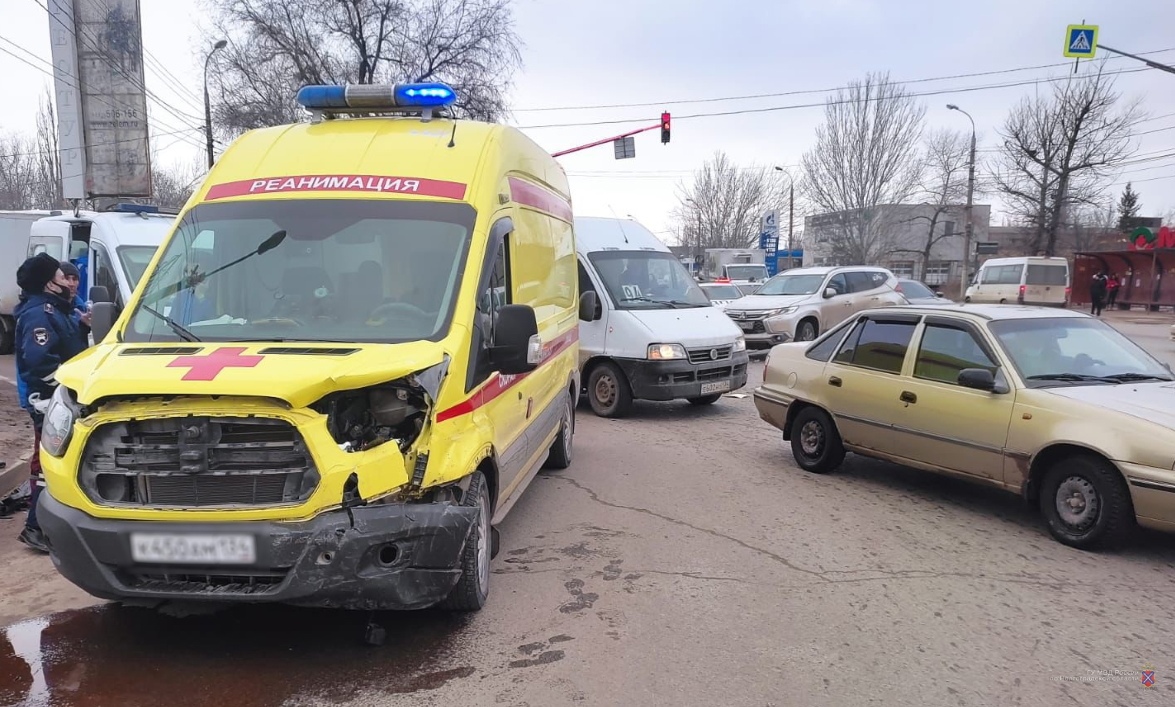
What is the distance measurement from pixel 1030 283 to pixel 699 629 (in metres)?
28.1

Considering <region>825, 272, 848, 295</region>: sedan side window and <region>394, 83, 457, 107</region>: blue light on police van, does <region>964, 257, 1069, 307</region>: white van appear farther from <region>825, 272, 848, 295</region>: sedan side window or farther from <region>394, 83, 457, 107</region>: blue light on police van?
<region>394, 83, 457, 107</region>: blue light on police van

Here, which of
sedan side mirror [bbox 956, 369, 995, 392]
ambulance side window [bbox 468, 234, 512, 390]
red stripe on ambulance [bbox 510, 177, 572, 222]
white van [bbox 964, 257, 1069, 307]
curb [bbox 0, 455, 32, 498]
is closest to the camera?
ambulance side window [bbox 468, 234, 512, 390]

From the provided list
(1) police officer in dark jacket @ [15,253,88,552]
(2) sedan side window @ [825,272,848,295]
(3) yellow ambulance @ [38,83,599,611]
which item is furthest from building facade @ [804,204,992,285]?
(1) police officer in dark jacket @ [15,253,88,552]

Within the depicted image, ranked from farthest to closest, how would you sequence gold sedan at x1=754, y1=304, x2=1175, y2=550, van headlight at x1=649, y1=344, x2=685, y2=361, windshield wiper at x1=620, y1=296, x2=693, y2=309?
windshield wiper at x1=620, y1=296, x2=693, y2=309, van headlight at x1=649, y1=344, x2=685, y2=361, gold sedan at x1=754, y1=304, x2=1175, y2=550

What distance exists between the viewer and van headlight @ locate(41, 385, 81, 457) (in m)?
3.54

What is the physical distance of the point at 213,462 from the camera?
11.2 ft

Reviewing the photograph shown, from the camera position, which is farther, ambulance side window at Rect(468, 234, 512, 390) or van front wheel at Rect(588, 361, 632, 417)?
van front wheel at Rect(588, 361, 632, 417)

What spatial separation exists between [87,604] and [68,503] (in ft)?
4.01

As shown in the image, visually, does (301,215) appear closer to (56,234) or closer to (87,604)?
(87,604)

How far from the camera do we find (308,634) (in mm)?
4027

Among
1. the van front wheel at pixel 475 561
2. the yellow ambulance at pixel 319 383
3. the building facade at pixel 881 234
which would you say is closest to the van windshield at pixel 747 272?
the building facade at pixel 881 234

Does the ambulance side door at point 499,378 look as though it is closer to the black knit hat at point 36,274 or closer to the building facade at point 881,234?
the black knit hat at point 36,274

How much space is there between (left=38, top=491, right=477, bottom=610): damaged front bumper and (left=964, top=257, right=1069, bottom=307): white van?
28.0m

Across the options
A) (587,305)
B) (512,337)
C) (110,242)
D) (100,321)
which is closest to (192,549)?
(512,337)
